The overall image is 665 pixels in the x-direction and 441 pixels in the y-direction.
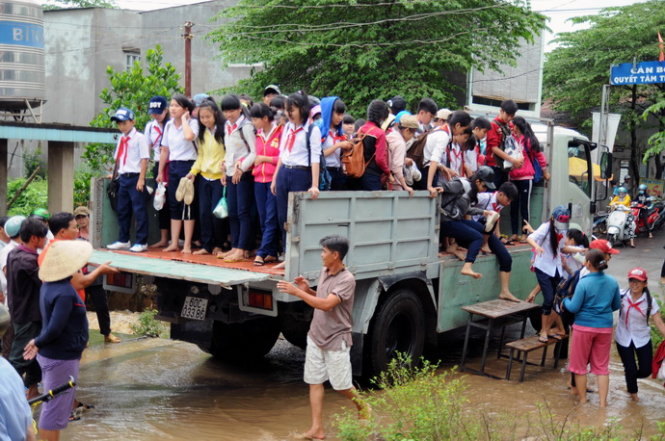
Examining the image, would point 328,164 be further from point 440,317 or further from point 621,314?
point 621,314

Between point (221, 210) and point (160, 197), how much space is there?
73cm

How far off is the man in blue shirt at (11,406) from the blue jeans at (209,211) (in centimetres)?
473

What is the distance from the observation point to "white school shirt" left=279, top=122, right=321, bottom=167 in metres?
6.27

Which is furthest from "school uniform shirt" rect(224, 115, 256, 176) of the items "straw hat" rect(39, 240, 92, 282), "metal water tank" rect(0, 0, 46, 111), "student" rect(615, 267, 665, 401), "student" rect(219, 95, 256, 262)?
"metal water tank" rect(0, 0, 46, 111)

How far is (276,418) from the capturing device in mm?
6004

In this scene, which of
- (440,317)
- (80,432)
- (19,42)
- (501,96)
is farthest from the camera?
(501,96)

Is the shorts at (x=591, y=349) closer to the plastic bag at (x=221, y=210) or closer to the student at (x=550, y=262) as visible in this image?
the student at (x=550, y=262)

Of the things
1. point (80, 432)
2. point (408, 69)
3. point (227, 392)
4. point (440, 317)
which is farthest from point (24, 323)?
point (408, 69)

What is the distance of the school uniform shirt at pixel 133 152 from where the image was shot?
24.0 feet

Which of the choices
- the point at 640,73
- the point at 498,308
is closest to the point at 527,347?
the point at 498,308

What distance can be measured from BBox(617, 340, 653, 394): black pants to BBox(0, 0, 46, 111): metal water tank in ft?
52.7

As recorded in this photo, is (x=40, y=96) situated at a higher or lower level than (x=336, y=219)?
higher

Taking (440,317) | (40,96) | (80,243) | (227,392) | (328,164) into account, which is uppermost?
(40,96)

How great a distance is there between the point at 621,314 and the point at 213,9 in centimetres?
2001
